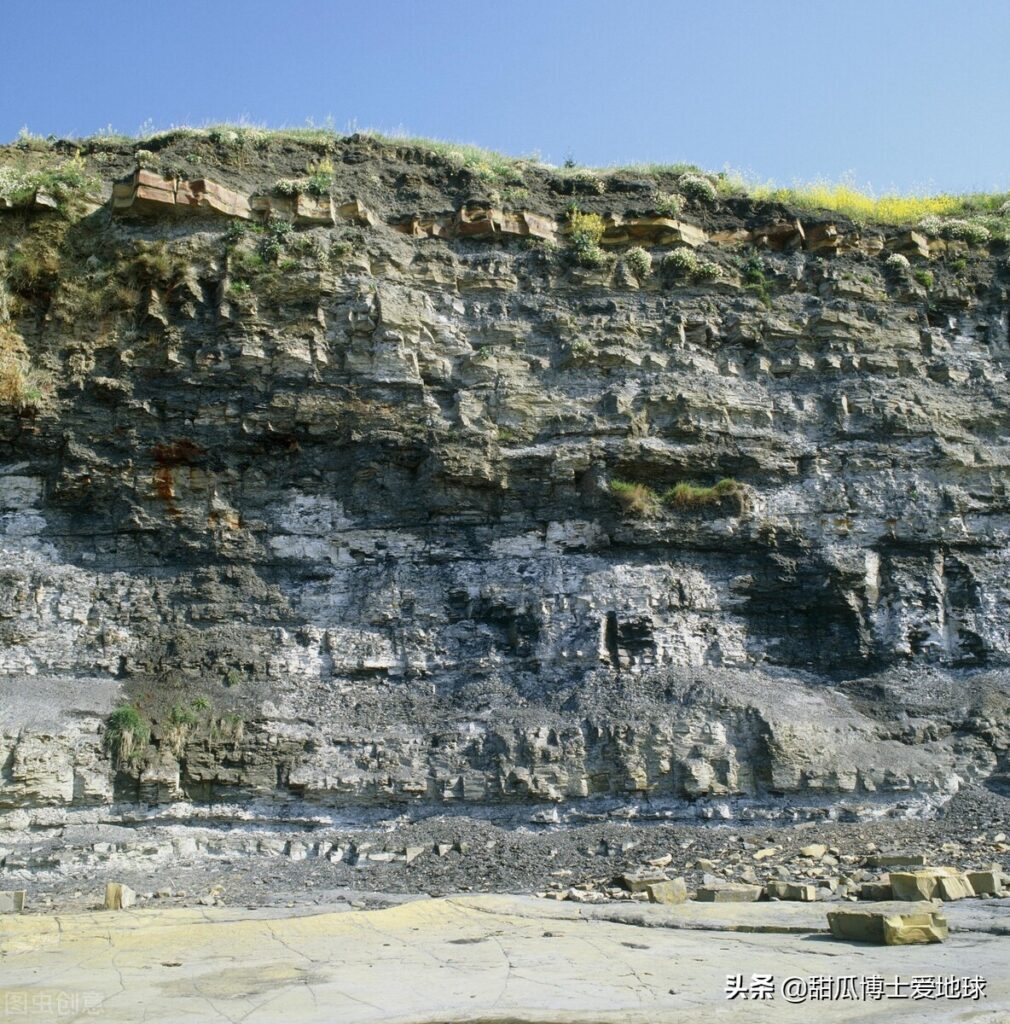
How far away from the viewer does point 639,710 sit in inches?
616

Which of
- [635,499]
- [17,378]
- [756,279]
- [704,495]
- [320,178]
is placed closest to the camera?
[17,378]

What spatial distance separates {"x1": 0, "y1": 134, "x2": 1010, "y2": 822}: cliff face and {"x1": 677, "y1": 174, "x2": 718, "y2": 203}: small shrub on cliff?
1.23 m

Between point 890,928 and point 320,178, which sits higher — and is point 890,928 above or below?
below

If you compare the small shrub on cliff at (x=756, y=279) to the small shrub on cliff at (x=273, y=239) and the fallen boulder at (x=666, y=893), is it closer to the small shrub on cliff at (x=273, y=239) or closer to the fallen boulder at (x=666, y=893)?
the small shrub on cliff at (x=273, y=239)

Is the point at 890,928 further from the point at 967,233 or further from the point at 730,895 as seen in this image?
the point at 967,233

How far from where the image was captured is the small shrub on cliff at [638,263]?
19.8 m

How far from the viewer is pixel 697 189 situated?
21.2m

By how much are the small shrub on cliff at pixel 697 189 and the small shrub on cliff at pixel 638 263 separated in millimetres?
2338

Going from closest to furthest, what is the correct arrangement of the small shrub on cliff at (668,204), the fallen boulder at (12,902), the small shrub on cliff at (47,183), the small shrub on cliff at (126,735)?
the fallen boulder at (12,902) < the small shrub on cliff at (126,735) < the small shrub on cliff at (47,183) < the small shrub on cliff at (668,204)

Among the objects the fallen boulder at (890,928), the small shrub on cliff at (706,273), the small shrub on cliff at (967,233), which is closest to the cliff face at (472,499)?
the small shrub on cliff at (706,273)

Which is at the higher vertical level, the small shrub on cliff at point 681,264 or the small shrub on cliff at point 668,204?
the small shrub on cliff at point 668,204

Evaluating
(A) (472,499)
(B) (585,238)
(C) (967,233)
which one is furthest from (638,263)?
(C) (967,233)

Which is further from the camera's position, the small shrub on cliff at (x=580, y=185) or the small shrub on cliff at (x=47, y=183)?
the small shrub on cliff at (x=580, y=185)

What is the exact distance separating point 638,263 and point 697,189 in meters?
2.76
